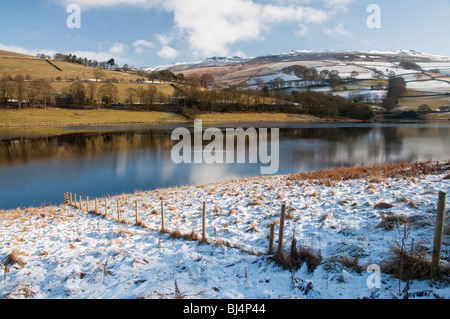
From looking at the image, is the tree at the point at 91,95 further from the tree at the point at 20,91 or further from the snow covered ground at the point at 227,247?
the snow covered ground at the point at 227,247

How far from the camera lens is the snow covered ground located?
4.16 m

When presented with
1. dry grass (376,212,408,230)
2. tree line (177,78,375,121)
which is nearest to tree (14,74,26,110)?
tree line (177,78,375,121)

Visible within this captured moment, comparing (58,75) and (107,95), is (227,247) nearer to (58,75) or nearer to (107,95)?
(107,95)

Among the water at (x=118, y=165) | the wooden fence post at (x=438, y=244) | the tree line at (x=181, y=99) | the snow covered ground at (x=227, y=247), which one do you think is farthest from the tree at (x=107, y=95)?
the wooden fence post at (x=438, y=244)

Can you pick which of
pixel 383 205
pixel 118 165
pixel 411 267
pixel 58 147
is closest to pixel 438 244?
pixel 411 267

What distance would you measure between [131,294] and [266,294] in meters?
2.19

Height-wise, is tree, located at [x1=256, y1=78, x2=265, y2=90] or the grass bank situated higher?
tree, located at [x1=256, y1=78, x2=265, y2=90]

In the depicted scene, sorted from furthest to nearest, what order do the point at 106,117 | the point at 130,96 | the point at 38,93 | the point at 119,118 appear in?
1. the point at 130,96
2. the point at 119,118
3. the point at 38,93
4. the point at 106,117

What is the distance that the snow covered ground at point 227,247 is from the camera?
4.16m

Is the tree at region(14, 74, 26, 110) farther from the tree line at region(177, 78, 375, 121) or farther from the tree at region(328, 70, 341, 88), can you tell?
the tree at region(328, 70, 341, 88)

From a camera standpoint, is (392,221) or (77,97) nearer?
(392,221)

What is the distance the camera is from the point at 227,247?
19.8 ft

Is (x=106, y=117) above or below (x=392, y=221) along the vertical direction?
above
